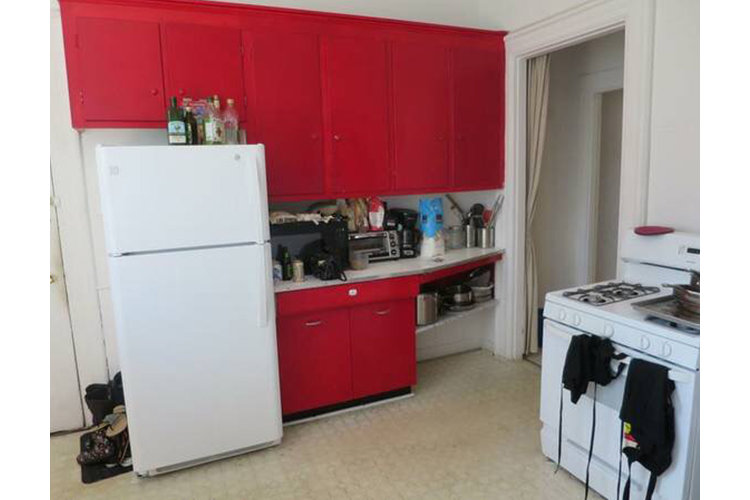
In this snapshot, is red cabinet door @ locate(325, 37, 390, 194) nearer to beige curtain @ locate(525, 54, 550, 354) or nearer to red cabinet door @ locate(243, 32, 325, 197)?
red cabinet door @ locate(243, 32, 325, 197)

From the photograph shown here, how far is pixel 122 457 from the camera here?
269 centimetres

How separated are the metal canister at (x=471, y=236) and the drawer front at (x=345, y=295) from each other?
91 cm

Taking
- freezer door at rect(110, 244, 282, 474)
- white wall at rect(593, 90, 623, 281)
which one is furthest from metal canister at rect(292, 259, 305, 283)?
white wall at rect(593, 90, 623, 281)

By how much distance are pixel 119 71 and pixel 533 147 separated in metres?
2.75

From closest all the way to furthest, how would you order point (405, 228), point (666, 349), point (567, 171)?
point (666, 349) → point (405, 228) → point (567, 171)

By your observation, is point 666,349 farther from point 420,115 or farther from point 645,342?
point 420,115

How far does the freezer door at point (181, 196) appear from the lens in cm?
227

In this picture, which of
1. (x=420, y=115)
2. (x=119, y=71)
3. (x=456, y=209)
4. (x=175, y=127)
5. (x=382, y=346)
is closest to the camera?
(x=175, y=127)

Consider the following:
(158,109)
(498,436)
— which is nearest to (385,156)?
(158,109)

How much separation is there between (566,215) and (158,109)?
3.29m

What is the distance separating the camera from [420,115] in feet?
11.1

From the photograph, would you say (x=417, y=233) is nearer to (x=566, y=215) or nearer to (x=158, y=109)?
(x=566, y=215)

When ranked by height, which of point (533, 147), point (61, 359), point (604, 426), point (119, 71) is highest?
point (119, 71)

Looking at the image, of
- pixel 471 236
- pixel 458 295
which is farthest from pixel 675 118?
pixel 458 295
